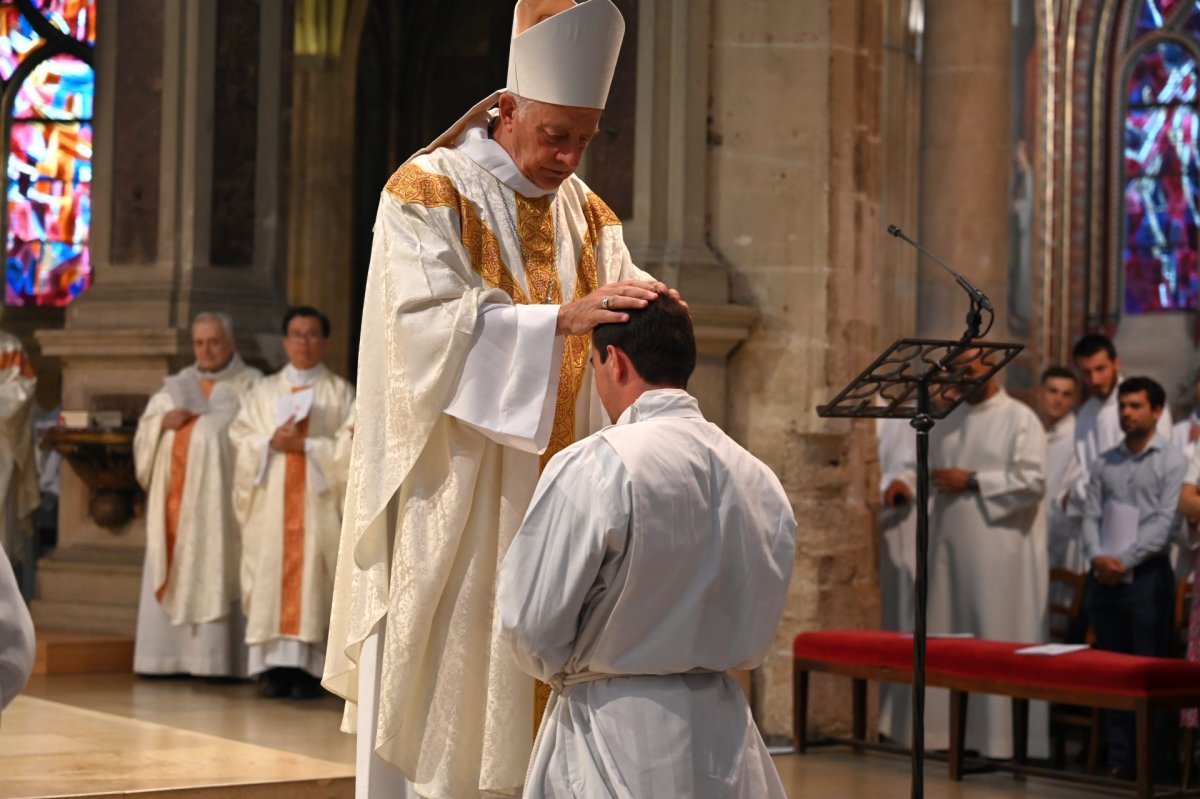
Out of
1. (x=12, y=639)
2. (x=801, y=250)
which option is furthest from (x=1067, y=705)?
(x=12, y=639)

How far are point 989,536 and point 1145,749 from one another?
2.15m

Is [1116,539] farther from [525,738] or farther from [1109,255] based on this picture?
[1109,255]

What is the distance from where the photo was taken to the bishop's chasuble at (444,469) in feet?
13.9

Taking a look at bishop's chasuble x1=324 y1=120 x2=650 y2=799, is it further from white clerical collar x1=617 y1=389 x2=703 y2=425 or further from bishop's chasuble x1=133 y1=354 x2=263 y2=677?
bishop's chasuble x1=133 y1=354 x2=263 y2=677

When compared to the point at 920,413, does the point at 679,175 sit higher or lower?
higher

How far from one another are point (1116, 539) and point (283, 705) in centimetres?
368

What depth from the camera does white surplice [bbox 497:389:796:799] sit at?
3.32 metres

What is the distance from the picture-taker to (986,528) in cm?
896

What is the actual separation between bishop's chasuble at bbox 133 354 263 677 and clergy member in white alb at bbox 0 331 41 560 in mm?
999

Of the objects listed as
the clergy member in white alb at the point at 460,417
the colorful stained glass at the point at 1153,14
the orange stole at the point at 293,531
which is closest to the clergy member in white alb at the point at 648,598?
the clergy member in white alb at the point at 460,417

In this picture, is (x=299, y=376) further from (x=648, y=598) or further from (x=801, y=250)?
(x=648, y=598)

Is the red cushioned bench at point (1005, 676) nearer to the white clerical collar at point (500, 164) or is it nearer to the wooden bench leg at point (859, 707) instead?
the wooden bench leg at point (859, 707)

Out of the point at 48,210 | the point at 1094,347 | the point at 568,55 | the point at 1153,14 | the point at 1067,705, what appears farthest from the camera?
the point at 1153,14

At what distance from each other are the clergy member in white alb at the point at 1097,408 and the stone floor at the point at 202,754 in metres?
2.32
